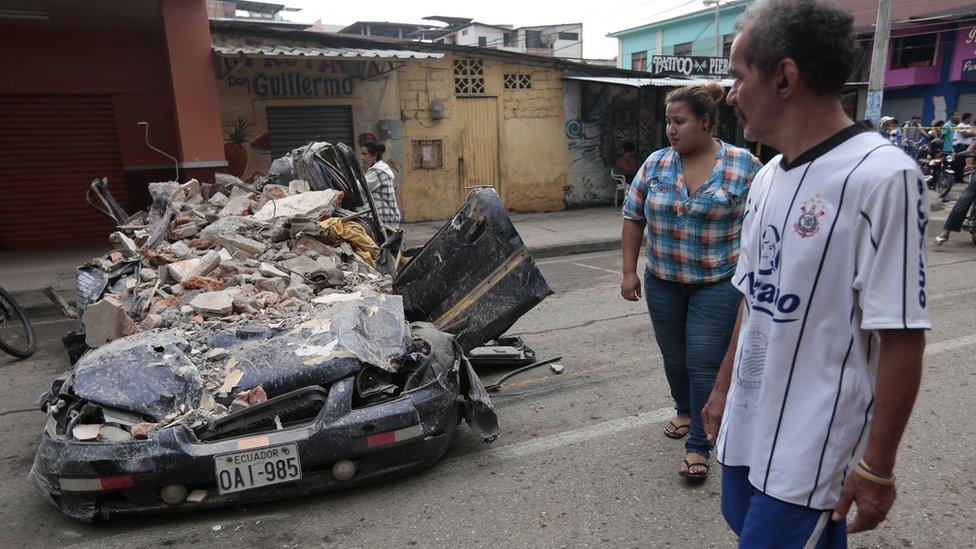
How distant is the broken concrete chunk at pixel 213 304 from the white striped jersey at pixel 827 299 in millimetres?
3224

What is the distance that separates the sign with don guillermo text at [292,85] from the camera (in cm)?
1151

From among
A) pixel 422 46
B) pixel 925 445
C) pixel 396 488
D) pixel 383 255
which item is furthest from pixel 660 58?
pixel 396 488

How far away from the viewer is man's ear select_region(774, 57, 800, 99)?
1450mm

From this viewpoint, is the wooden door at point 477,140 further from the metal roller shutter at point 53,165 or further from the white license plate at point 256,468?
the white license plate at point 256,468

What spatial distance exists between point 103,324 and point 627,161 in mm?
12446

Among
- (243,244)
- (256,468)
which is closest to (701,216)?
(256,468)

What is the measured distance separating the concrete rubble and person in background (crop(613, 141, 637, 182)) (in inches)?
391

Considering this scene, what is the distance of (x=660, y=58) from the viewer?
14.8 meters

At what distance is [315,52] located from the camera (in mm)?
10344

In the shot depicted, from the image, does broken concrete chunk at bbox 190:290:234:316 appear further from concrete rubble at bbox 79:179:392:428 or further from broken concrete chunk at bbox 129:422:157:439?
broken concrete chunk at bbox 129:422:157:439

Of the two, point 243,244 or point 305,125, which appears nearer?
point 243,244

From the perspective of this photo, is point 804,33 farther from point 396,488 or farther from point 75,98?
point 75,98

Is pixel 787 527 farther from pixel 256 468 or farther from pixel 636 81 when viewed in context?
A: pixel 636 81

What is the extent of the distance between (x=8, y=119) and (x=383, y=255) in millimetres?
9585
